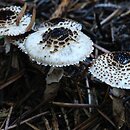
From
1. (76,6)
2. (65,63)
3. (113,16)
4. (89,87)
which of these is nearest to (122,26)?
(113,16)

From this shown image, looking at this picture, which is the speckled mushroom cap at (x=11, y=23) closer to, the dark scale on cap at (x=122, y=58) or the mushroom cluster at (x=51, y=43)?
the mushroom cluster at (x=51, y=43)

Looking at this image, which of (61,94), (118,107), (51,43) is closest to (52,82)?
(61,94)

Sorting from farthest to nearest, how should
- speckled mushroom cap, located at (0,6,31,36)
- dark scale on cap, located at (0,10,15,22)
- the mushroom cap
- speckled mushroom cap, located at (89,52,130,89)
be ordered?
the mushroom cap
dark scale on cap, located at (0,10,15,22)
speckled mushroom cap, located at (0,6,31,36)
speckled mushroom cap, located at (89,52,130,89)

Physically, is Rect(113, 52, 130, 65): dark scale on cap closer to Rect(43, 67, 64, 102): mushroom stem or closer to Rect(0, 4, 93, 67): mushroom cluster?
Rect(0, 4, 93, 67): mushroom cluster

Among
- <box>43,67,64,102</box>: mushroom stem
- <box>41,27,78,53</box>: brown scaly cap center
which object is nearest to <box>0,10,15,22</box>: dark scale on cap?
<box>41,27,78,53</box>: brown scaly cap center

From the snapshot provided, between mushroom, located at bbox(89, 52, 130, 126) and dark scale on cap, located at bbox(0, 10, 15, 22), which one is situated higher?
dark scale on cap, located at bbox(0, 10, 15, 22)

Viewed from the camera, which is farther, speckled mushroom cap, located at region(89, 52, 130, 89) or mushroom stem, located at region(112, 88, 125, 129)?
mushroom stem, located at region(112, 88, 125, 129)

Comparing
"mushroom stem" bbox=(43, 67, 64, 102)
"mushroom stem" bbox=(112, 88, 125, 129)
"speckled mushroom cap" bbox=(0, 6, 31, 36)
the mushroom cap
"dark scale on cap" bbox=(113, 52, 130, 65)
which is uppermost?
"speckled mushroom cap" bbox=(0, 6, 31, 36)

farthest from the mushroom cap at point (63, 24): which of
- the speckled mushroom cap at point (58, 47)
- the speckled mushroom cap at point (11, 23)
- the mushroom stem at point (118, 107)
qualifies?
the mushroom stem at point (118, 107)
